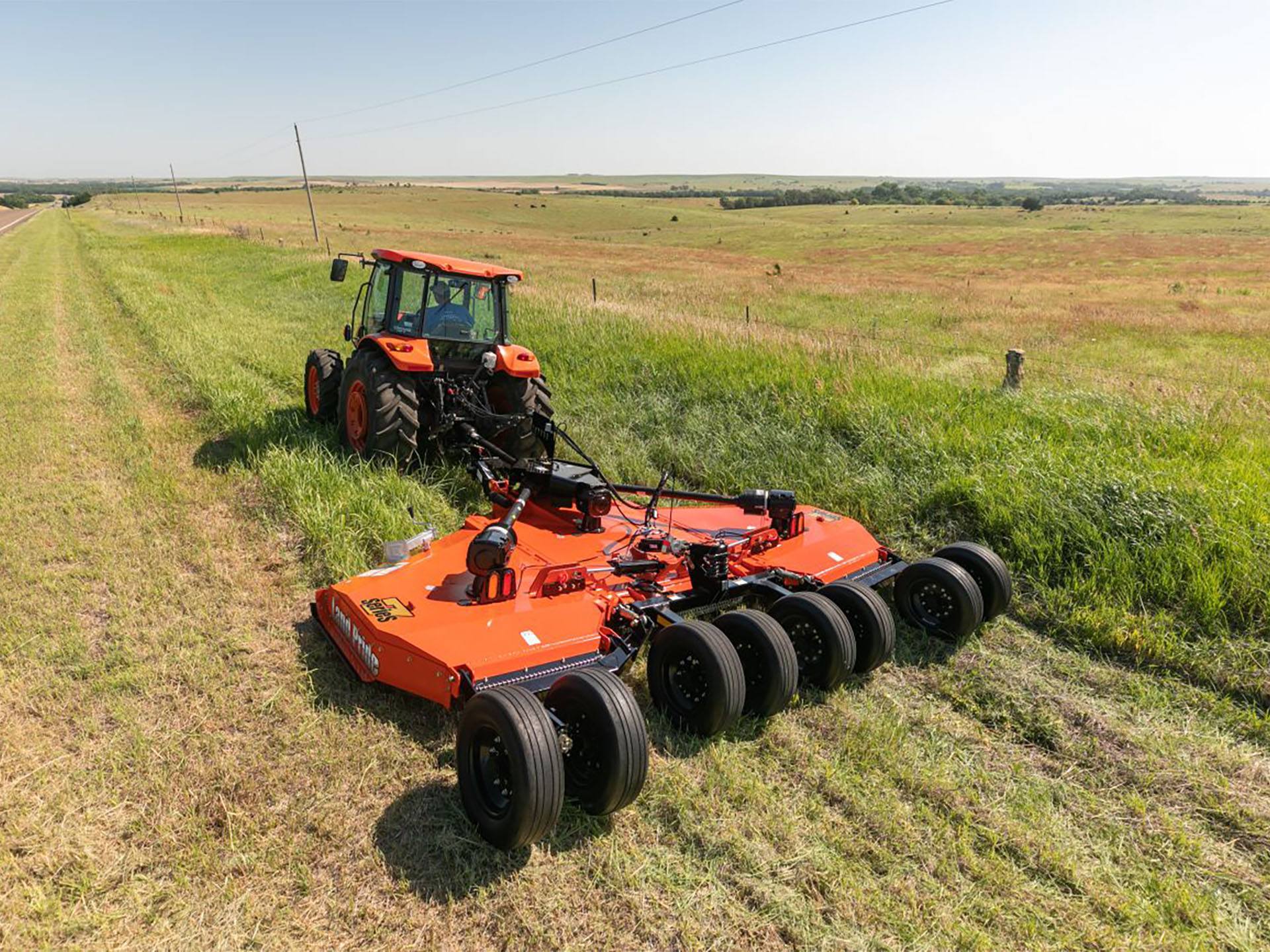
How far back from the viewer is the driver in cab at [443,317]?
7227 mm

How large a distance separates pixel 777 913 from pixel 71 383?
11.5 m

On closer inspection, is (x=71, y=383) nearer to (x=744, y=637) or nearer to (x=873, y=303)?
(x=744, y=637)

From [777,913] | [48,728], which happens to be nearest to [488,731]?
[777,913]

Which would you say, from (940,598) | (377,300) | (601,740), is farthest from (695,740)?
(377,300)

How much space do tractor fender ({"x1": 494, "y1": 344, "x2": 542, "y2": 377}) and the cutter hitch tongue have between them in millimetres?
3166

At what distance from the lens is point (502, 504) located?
5.59 meters

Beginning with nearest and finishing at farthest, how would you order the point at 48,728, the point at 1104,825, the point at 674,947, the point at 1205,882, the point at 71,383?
the point at 674,947 → the point at 1205,882 → the point at 1104,825 → the point at 48,728 → the point at 71,383

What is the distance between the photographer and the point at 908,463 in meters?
6.90

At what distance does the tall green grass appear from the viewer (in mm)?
4859

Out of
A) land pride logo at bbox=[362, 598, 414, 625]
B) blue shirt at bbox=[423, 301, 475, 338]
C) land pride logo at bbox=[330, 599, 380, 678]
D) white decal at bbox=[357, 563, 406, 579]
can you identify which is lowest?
land pride logo at bbox=[330, 599, 380, 678]

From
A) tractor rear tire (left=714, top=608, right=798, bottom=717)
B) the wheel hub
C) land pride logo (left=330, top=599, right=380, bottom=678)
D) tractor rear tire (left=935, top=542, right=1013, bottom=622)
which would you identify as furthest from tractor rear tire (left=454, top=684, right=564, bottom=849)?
the wheel hub

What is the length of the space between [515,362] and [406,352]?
1.01 metres

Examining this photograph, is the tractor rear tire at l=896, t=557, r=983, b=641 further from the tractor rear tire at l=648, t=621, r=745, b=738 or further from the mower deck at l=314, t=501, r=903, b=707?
the tractor rear tire at l=648, t=621, r=745, b=738

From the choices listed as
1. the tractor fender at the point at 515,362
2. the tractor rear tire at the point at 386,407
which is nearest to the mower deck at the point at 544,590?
the tractor rear tire at the point at 386,407
